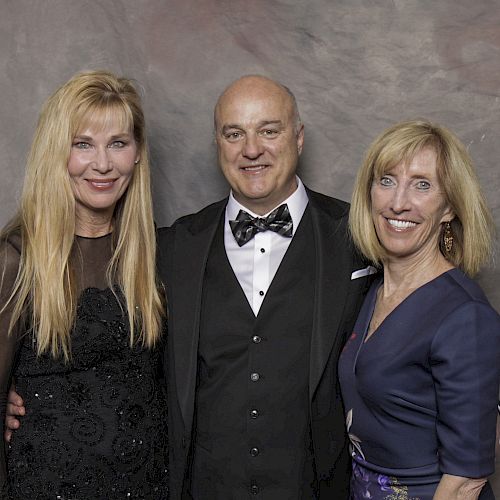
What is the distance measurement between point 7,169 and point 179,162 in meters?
0.65

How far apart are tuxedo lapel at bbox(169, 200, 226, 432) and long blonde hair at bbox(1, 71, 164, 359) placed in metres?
0.07

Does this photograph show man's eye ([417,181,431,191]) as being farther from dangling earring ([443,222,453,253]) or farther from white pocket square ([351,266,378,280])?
white pocket square ([351,266,378,280])

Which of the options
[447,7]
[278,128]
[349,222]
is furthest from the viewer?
[447,7]

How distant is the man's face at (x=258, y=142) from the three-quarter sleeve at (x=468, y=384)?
0.79m

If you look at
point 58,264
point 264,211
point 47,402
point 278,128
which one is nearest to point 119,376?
point 47,402

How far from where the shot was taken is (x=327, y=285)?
2475mm

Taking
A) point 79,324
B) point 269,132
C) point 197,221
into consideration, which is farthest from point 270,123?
point 79,324

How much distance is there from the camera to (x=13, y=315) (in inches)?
90.1

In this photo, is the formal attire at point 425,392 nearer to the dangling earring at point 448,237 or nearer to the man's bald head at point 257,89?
the dangling earring at point 448,237

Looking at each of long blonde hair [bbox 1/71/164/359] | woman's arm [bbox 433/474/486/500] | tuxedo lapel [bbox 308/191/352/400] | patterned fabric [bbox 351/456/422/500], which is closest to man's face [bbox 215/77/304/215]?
tuxedo lapel [bbox 308/191/352/400]

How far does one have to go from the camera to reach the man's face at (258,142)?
260cm

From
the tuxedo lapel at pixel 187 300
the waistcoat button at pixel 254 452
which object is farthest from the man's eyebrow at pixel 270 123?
the waistcoat button at pixel 254 452

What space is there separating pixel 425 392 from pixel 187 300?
30.6 inches

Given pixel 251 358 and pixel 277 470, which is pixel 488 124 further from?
pixel 277 470
